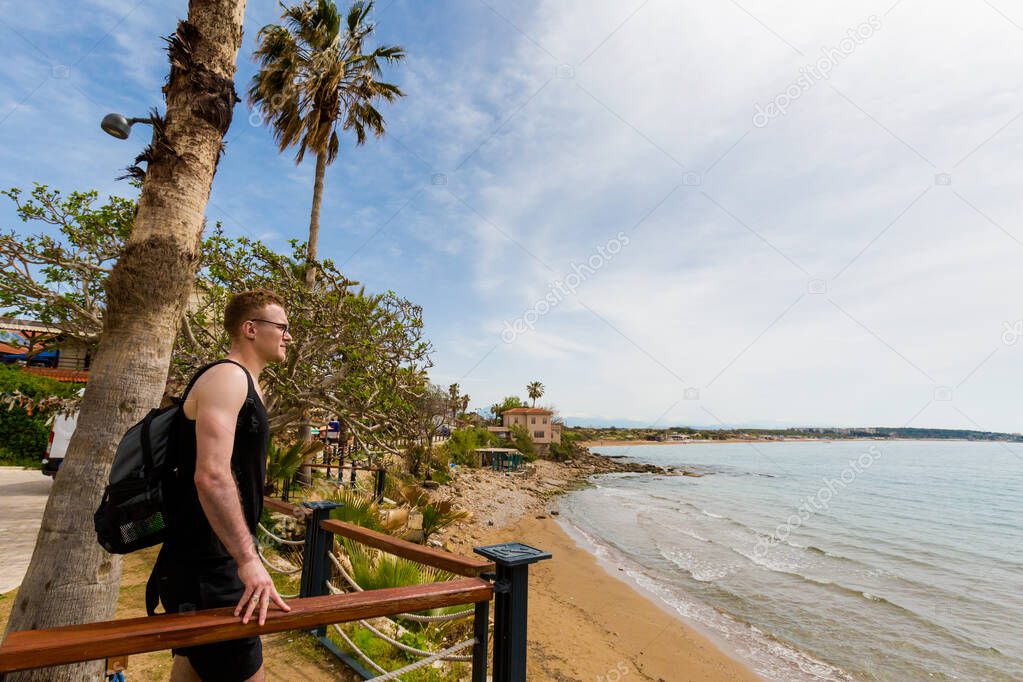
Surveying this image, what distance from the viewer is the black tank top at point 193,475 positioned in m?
1.78

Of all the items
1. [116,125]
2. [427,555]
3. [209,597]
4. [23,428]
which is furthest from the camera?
[23,428]

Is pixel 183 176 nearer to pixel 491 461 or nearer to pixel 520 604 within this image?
pixel 520 604

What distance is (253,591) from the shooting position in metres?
1.63

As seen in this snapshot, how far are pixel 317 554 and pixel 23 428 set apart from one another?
→ 1925cm

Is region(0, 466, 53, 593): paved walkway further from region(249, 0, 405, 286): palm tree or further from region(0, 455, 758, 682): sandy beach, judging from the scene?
region(249, 0, 405, 286): palm tree

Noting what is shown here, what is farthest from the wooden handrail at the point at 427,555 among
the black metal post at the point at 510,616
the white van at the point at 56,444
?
the white van at the point at 56,444

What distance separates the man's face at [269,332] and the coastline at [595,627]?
686 centimetres

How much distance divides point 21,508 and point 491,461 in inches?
1453

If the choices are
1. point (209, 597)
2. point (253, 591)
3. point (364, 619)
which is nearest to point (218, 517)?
point (253, 591)

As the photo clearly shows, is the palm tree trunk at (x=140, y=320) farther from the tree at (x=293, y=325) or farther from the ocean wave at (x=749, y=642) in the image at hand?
the ocean wave at (x=749, y=642)

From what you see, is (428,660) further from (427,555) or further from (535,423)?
(535,423)

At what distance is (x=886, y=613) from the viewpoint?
12.5m

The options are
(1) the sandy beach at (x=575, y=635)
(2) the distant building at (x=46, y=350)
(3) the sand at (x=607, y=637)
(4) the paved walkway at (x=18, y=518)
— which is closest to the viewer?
(1) the sandy beach at (x=575, y=635)

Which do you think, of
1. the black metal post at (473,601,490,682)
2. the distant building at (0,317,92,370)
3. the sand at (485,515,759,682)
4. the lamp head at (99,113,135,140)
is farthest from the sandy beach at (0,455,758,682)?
the lamp head at (99,113,135,140)
